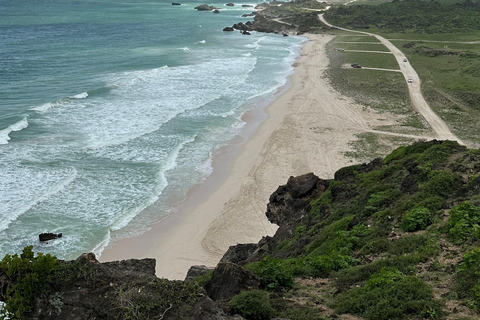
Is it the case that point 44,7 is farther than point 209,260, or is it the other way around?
point 44,7

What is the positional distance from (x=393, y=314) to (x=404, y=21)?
122 meters

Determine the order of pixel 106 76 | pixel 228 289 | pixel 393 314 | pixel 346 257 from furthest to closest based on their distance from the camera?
1. pixel 106 76
2. pixel 346 257
3. pixel 228 289
4. pixel 393 314

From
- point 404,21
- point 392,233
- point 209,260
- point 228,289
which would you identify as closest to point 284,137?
point 209,260

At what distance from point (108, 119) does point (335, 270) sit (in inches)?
1368

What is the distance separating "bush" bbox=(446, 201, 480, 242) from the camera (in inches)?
554

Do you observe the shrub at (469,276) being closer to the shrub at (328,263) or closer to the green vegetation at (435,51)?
the shrub at (328,263)

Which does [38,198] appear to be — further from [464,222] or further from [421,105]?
[421,105]

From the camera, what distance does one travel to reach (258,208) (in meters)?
29.1

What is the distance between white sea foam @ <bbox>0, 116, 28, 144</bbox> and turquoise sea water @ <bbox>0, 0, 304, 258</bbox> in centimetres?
8

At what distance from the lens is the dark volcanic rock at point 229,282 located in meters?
12.0

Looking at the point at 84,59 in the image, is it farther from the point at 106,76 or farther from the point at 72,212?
the point at 72,212

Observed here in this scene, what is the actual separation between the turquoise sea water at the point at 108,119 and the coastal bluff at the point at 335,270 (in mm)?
11633

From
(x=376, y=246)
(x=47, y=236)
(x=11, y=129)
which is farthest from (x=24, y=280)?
(x=11, y=129)

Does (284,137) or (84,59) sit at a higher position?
(84,59)
